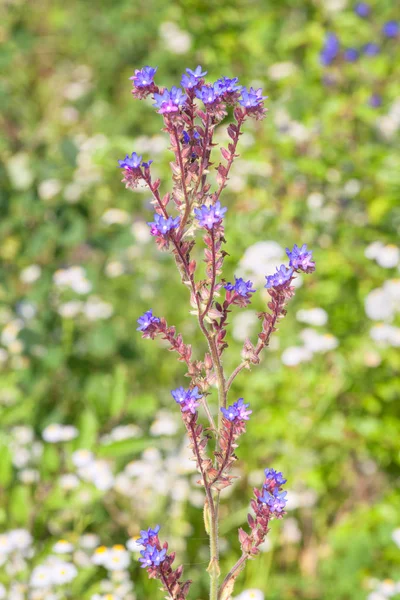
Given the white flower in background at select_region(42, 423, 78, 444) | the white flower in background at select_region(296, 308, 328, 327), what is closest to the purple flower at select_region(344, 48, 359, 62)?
the white flower in background at select_region(296, 308, 328, 327)

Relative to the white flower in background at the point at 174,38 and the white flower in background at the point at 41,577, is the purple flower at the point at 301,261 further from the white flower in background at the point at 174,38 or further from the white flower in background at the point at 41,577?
the white flower in background at the point at 174,38

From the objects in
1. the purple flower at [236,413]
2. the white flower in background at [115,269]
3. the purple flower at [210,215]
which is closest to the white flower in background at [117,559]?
the purple flower at [236,413]

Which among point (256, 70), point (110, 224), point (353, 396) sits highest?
point (256, 70)

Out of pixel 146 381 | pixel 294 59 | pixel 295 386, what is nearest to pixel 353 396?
pixel 295 386

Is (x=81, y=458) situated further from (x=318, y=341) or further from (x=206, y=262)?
(x=206, y=262)

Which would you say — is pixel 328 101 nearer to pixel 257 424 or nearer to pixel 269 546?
pixel 257 424

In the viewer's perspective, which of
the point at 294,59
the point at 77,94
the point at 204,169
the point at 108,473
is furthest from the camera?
the point at 77,94

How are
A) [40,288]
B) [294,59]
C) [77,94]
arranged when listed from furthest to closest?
[77,94], [294,59], [40,288]
